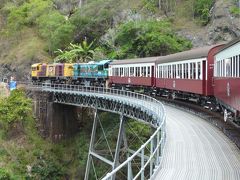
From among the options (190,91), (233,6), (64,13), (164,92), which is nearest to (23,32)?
(64,13)

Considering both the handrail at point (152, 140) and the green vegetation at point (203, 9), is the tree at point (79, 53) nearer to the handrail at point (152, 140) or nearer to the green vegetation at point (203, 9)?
the handrail at point (152, 140)

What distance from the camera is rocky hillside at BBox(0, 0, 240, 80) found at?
5256 cm

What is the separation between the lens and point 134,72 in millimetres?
39906

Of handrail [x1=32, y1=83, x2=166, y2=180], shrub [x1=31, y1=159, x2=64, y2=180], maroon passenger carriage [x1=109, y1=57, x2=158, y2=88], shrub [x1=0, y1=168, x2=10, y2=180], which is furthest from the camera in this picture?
shrub [x1=31, y1=159, x2=64, y2=180]

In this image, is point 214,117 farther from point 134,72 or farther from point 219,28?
point 219,28

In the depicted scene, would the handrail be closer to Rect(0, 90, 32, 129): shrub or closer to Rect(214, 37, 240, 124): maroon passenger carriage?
Rect(214, 37, 240, 124): maroon passenger carriage

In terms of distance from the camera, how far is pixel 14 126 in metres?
45.0

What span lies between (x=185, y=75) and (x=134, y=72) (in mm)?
12413

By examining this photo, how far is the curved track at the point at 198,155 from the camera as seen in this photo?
11562mm

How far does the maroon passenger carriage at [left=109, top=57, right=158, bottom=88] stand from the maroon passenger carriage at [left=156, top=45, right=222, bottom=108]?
273cm

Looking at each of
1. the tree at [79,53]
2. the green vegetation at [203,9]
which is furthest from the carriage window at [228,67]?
the tree at [79,53]

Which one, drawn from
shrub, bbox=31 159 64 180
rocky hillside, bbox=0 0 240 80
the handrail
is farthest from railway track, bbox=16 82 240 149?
rocky hillside, bbox=0 0 240 80

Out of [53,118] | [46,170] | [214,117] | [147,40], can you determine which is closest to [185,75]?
[214,117]

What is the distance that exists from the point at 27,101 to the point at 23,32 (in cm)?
4029
